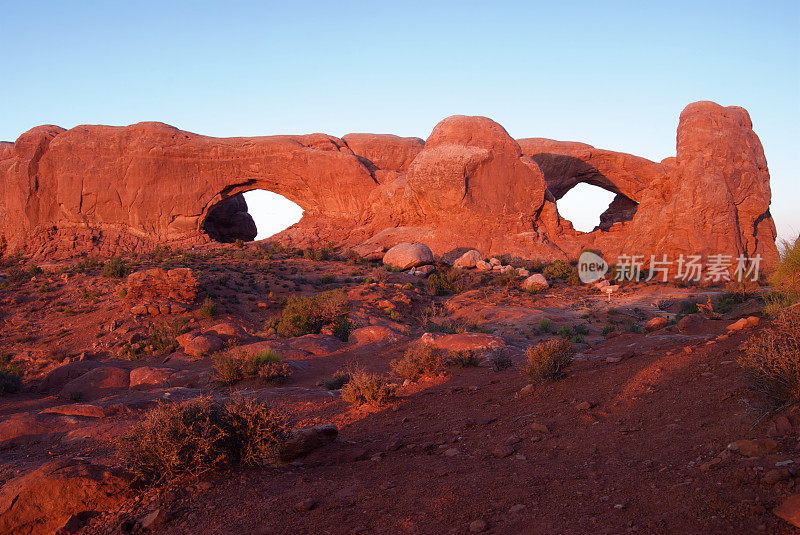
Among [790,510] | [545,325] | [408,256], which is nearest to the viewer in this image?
[790,510]

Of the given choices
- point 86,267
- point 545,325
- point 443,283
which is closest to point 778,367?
point 545,325

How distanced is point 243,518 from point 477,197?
24.4 metres

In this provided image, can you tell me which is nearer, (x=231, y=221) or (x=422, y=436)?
(x=422, y=436)

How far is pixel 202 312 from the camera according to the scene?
15.2m

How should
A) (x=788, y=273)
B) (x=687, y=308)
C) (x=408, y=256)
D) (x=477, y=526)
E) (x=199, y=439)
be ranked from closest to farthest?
(x=477, y=526), (x=199, y=439), (x=788, y=273), (x=687, y=308), (x=408, y=256)

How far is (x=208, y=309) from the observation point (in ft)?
50.0

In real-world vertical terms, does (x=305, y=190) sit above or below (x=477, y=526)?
above

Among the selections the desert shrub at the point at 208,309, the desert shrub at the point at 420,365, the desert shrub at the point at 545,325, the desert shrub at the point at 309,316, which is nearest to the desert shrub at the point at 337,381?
the desert shrub at the point at 420,365

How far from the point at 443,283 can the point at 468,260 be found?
2.90m

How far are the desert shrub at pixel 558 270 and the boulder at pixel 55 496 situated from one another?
21.0 metres

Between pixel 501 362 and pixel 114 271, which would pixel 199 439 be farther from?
pixel 114 271

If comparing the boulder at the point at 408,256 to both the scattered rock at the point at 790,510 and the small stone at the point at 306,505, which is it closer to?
the small stone at the point at 306,505

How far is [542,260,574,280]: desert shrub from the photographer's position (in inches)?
911

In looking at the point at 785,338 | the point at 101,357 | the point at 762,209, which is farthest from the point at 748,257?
the point at 101,357
